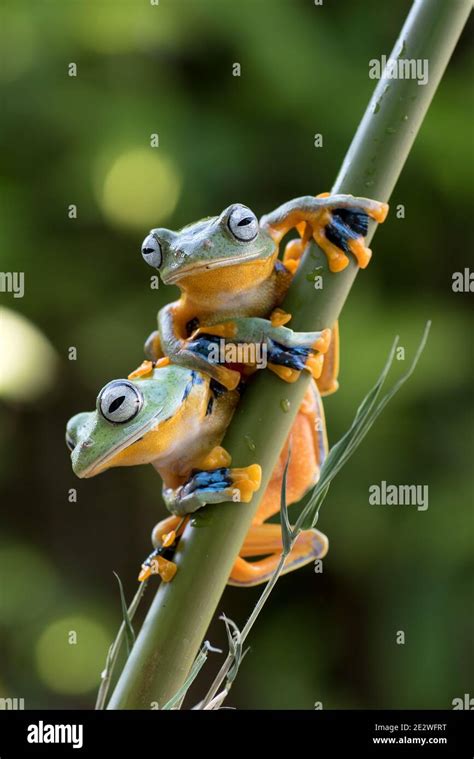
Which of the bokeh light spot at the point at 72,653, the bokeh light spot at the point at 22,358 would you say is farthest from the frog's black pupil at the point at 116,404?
the bokeh light spot at the point at 72,653

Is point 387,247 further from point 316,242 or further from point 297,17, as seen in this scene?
point 316,242

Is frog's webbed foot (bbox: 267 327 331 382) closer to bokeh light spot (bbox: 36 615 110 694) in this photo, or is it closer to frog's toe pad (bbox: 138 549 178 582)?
frog's toe pad (bbox: 138 549 178 582)

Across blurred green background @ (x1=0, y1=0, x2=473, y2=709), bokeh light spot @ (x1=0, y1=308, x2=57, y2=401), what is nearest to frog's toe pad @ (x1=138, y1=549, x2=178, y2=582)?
bokeh light spot @ (x1=0, y1=308, x2=57, y2=401)

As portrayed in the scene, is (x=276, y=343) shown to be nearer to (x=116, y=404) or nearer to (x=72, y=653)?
(x=116, y=404)

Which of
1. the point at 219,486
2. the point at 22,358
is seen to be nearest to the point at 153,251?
the point at 219,486

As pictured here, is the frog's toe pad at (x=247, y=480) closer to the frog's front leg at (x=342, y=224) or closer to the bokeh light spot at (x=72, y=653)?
the frog's front leg at (x=342, y=224)
